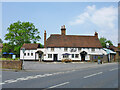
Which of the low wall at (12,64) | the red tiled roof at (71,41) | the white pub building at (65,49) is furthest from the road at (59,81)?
the red tiled roof at (71,41)

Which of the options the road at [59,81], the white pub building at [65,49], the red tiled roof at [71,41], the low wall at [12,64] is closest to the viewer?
the road at [59,81]

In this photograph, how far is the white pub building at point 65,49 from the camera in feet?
170

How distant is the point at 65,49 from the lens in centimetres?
5244

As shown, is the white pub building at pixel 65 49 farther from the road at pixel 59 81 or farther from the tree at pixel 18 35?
the road at pixel 59 81

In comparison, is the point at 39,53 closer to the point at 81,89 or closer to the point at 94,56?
the point at 94,56

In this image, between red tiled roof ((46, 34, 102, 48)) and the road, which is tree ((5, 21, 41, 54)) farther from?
the road

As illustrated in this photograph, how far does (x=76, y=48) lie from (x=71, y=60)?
560 centimetres

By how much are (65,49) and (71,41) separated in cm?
369

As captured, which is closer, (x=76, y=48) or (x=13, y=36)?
(x=76, y=48)

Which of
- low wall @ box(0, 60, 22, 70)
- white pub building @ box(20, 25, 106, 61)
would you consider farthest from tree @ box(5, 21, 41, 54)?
low wall @ box(0, 60, 22, 70)

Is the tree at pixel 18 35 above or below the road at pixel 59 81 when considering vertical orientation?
above

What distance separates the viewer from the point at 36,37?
2518 inches

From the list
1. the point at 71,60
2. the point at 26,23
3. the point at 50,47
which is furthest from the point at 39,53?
the point at 26,23

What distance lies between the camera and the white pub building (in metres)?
51.8
